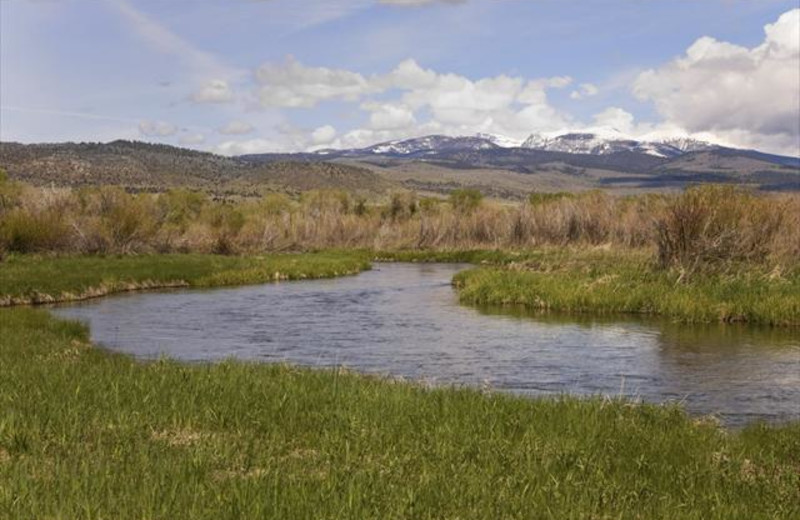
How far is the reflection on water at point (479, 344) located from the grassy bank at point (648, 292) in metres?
1.48

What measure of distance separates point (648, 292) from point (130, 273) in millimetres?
28614

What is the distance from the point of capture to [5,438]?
8422mm

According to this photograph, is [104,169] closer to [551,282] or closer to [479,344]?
[551,282]

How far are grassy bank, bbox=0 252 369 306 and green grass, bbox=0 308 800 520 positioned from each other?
81.1ft

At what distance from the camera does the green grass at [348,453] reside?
6.68 meters

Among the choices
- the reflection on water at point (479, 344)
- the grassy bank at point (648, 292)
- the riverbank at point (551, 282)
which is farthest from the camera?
the riverbank at point (551, 282)

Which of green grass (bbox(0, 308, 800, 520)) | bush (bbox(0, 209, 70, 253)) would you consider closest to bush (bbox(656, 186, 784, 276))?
green grass (bbox(0, 308, 800, 520))

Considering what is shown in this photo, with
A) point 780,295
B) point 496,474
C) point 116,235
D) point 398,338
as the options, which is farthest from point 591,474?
point 116,235

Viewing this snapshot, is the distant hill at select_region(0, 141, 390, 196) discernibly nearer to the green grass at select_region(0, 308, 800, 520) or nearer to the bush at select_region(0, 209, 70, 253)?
the bush at select_region(0, 209, 70, 253)

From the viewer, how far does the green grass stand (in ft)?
21.9

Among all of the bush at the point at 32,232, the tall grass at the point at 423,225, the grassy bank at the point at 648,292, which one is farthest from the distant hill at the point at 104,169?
the grassy bank at the point at 648,292

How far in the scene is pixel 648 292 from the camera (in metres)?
32.4

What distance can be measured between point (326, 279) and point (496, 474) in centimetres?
4392

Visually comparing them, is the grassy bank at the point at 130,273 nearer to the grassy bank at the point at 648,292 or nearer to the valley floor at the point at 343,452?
the grassy bank at the point at 648,292
